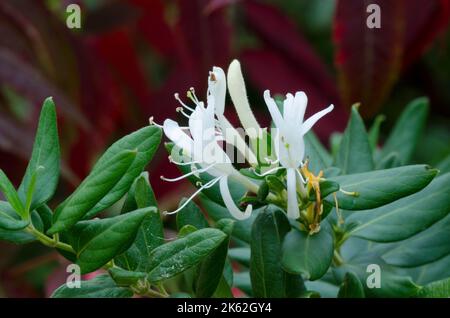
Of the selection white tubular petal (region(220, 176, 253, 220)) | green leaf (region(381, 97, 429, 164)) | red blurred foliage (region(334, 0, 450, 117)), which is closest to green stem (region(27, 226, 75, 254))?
white tubular petal (region(220, 176, 253, 220))

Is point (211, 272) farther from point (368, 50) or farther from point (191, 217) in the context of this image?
point (368, 50)

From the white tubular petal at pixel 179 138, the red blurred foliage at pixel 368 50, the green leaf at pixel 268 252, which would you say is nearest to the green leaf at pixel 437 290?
the green leaf at pixel 268 252

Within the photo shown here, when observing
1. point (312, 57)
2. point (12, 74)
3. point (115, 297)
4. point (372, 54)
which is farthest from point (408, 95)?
point (115, 297)

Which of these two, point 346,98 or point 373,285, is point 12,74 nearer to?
point 346,98

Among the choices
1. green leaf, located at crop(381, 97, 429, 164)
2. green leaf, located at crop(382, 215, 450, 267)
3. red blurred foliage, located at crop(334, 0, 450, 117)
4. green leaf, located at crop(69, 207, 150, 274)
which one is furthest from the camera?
red blurred foliage, located at crop(334, 0, 450, 117)

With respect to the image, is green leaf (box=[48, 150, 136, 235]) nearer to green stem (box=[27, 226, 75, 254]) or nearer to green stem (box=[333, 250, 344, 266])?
green stem (box=[27, 226, 75, 254])

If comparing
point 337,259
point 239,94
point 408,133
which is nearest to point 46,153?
point 239,94
